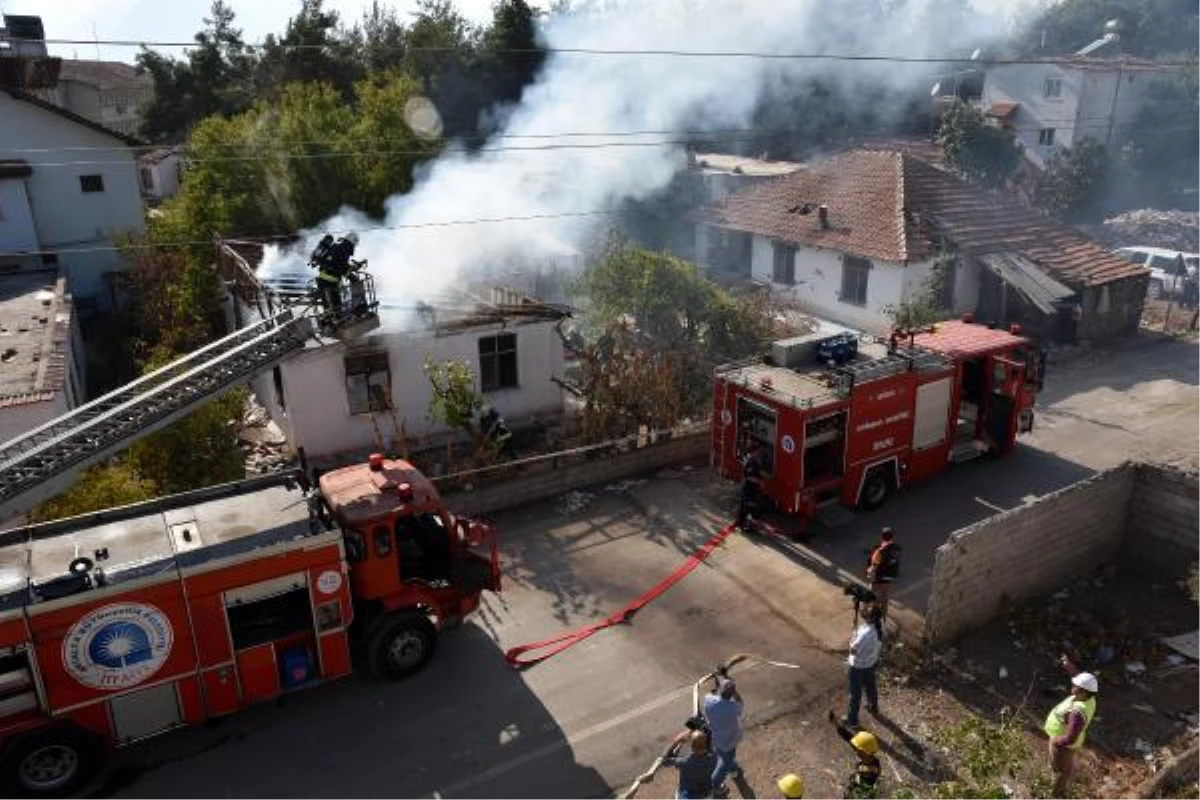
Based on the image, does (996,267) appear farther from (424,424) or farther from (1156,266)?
(424,424)

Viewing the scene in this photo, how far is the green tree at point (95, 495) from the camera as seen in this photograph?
11531mm

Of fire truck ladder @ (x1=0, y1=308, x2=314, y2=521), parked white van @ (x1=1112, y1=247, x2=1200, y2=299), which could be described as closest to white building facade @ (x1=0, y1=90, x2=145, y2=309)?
fire truck ladder @ (x1=0, y1=308, x2=314, y2=521)

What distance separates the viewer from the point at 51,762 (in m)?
8.44

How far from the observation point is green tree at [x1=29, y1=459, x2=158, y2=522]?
11531 mm

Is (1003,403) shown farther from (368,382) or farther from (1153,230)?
(1153,230)

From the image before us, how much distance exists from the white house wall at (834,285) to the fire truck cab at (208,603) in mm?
16102

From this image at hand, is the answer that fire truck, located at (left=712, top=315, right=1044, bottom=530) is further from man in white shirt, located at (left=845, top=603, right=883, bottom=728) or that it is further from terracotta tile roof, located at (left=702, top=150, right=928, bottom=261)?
terracotta tile roof, located at (left=702, top=150, right=928, bottom=261)

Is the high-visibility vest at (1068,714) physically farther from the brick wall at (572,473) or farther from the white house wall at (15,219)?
the white house wall at (15,219)

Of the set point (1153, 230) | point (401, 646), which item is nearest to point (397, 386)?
point (401, 646)

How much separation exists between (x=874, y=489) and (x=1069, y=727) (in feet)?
21.3

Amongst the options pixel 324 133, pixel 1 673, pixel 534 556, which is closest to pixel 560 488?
pixel 534 556

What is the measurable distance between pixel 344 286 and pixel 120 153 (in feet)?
69.9

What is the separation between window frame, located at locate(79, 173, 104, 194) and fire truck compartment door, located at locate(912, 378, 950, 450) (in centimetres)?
2525

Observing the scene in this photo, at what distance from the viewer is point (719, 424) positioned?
14422 millimetres
